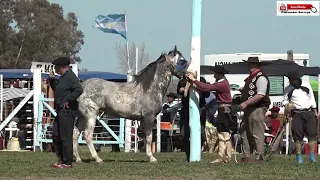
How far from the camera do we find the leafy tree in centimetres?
6412

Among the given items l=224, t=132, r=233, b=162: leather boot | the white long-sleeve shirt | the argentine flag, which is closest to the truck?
the argentine flag

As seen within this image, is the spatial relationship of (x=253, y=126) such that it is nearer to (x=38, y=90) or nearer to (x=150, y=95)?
(x=150, y=95)

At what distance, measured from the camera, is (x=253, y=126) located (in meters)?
14.4

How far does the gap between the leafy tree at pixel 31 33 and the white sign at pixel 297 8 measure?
145ft

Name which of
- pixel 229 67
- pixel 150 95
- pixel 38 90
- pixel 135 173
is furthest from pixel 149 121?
pixel 229 67

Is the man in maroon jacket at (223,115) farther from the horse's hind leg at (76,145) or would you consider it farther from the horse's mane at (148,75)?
the horse's hind leg at (76,145)

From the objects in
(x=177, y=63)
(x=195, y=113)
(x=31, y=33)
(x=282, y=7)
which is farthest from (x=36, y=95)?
(x=31, y=33)

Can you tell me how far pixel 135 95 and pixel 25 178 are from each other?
13.7ft

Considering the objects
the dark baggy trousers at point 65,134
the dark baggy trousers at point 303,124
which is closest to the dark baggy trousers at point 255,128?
the dark baggy trousers at point 303,124

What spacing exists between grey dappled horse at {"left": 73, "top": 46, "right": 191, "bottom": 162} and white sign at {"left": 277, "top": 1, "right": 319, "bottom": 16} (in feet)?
20.4

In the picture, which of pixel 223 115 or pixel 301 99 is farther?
pixel 301 99

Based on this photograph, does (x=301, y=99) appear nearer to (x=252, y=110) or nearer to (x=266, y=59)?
(x=252, y=110)

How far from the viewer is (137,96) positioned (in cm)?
1502

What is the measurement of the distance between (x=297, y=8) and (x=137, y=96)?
24.3ft
